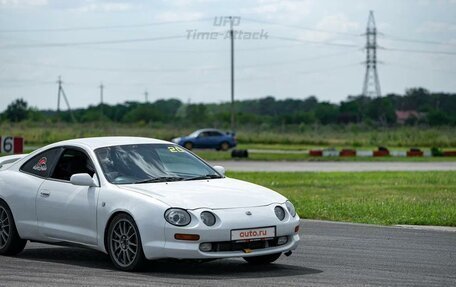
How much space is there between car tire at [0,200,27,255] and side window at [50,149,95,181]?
0.73m

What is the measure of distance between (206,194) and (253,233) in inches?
24.7

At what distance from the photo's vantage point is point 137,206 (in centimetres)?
993

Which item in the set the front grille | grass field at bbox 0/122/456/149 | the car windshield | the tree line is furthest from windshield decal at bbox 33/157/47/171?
the tree line

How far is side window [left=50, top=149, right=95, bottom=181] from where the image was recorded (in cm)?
1118

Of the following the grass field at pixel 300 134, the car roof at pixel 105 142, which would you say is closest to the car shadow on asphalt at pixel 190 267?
the car roof at pixel 105 142

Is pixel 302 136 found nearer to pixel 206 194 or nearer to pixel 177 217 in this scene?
pixel 206 194

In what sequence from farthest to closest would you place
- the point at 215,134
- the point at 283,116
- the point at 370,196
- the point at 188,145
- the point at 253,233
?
1. the point at 283,116
2. the point at 215,134
3. the point at 188,145
4. the point at 370,196
5. the point at 253,233

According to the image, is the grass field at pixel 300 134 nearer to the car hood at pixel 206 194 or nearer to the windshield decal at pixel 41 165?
the windshield decal at pixel 41 165

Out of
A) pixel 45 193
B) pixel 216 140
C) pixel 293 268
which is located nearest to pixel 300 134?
pixel 216 140

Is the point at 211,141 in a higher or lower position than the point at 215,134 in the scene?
lower

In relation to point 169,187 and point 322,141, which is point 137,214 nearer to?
point 169,187

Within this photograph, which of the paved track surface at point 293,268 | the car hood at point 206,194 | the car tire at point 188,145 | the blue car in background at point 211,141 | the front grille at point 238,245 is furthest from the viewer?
the blue car in background at point 211,141

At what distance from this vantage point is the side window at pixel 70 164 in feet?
36.7

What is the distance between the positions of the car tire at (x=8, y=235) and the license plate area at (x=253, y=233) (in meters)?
2.98
